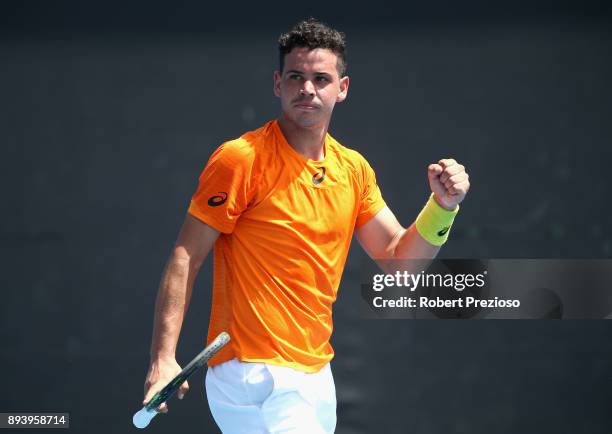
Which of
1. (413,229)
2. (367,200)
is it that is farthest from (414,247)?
(367,200)

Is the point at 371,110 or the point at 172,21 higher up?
the point at 172,21

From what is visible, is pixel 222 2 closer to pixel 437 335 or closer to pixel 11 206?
pixel 11 206

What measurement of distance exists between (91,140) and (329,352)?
2.19 m

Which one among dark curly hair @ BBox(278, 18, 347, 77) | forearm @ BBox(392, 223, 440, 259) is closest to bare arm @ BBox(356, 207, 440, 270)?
forearm @ BBox(392, 223, 440, 259)

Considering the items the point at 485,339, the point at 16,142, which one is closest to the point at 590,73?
the point at 485,339

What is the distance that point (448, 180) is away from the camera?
3.01 meters

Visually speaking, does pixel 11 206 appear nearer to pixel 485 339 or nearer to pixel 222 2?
pixel 222 2

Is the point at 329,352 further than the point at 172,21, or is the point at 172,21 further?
the point at 172,21

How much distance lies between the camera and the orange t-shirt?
290cm

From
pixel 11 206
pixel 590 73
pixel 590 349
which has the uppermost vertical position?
pixel 590 73

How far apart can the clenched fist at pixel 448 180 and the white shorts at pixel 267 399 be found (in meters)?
0.67

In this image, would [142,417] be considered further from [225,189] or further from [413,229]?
[413,229]

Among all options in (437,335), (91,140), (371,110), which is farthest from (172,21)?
(437,335)

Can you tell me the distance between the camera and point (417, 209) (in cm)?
473
